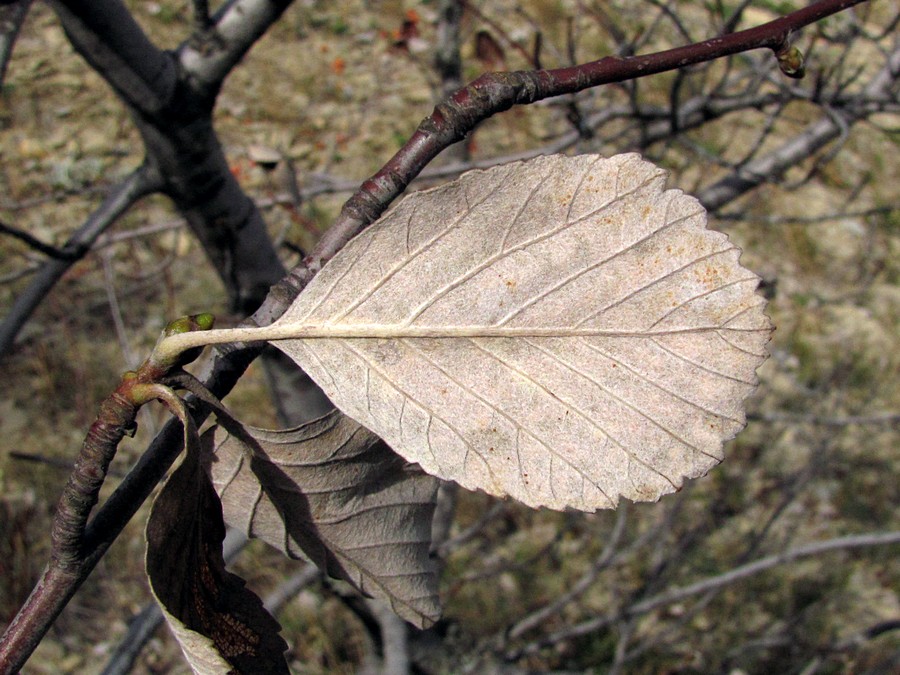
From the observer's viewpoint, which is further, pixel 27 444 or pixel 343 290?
pixel 27 444

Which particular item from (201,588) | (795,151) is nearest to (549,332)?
(201,588)

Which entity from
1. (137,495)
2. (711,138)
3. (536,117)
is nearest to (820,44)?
(711,138)

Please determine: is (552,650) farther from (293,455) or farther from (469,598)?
(293,455)

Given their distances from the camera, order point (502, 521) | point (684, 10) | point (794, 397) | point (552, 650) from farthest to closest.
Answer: point (684, 10), point (794, 397), point (502, 521), point (552, 650)

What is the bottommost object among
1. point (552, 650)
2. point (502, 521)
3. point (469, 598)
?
point (552, 650)

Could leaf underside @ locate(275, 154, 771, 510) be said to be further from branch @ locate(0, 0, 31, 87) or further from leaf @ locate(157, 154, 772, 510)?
branch @ locate(0, 0, 31, 87)

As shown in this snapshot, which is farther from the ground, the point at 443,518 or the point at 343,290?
the point at 443,518

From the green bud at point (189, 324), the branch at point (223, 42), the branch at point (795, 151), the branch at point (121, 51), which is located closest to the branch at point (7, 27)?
the branch at point (121, 51)

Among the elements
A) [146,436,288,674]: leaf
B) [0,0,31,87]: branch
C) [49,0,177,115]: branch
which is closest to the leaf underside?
[146,436,288,674]: leaf
